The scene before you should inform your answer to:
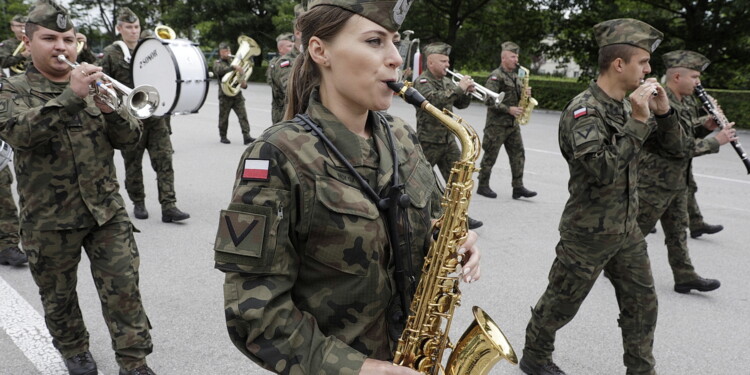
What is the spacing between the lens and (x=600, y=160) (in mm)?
3242

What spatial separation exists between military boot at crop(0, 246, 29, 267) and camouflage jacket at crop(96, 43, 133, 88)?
2479 millimetres

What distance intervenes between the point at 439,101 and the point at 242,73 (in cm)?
588

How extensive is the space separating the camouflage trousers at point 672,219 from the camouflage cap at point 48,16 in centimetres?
456

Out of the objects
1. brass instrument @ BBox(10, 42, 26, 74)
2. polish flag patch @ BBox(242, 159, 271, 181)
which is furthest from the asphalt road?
brass instrument @ BBox(10, 42, 26, 74)

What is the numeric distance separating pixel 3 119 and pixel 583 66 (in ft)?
79.8

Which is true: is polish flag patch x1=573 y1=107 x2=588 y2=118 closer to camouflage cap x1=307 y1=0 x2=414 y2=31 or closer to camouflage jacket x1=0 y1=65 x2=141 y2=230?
camouflage cap x1=307 y1=0 x2=414 y2=31

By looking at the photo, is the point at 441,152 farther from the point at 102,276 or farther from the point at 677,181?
the point at 102,276

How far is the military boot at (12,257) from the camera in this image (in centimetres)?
526

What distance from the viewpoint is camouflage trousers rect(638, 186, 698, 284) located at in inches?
197

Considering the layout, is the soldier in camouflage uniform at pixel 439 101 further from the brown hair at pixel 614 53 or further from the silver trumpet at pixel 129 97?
the silver trumpet at pixel 129 97

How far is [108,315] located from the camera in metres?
3.35

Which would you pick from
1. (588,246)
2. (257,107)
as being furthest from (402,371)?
(257,107)

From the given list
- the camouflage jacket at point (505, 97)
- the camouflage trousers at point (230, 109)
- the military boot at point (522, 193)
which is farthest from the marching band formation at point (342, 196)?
the camouflage trousers at point (230, 109)

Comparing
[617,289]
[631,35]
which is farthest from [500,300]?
[631,35]
